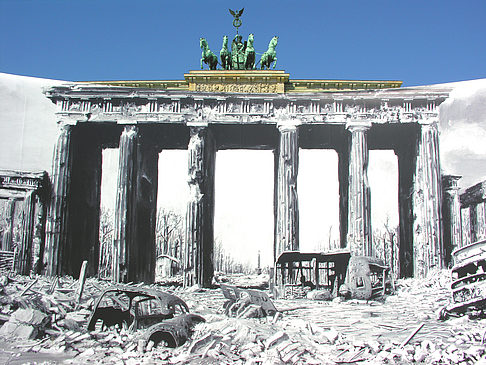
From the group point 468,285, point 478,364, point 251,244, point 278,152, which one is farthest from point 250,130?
point 478,364

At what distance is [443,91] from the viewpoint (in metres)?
12.6

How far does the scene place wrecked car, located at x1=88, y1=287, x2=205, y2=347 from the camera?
872 centimetres

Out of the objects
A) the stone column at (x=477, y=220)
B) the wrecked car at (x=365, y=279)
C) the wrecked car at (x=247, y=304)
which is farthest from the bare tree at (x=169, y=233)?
the stone column at (x=477, y=220)

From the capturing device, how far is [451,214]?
42.0 feet

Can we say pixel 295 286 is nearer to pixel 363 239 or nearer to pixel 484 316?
pixel 363 239

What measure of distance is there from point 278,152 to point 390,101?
3351 mm

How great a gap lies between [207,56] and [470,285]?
9823mm

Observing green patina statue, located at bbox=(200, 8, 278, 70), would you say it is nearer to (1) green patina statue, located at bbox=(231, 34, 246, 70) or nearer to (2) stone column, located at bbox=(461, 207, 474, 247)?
(1) green patina statue, located at bbox=(231, 34, 246, 70)

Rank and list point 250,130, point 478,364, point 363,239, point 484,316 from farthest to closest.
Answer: point 250,130
point 363,239
point 484,316
point 478,364

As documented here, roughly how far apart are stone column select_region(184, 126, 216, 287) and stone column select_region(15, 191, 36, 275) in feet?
12.5

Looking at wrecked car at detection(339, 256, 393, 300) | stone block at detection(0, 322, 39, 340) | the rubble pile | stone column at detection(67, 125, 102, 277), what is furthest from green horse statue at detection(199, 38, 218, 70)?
stone block at detection(0, 322, 39, 340)

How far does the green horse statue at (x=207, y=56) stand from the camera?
1544cm

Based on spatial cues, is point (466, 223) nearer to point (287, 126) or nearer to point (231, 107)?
point (287, 126)

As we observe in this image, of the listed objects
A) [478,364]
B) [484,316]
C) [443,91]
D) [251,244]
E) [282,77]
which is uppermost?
[282,77]
